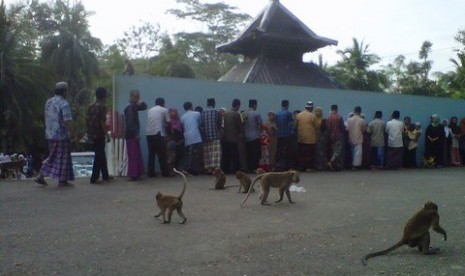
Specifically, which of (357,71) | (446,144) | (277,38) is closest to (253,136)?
(277,38)

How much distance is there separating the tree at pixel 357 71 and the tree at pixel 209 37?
9.32 m

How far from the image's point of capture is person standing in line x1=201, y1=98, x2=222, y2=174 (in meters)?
12.0

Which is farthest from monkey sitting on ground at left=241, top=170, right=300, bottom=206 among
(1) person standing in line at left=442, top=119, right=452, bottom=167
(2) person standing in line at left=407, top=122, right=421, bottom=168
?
(1) person standing in line at left=442, top=119, right=452, bottom=167

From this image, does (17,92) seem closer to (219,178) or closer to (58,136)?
(58,136)

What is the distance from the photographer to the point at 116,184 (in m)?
10.3

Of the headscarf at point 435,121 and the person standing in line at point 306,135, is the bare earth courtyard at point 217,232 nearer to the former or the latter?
the person standing in line at point 306,135

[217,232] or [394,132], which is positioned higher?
[394,132]

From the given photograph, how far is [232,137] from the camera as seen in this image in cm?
1238

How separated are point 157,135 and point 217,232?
5643 mm

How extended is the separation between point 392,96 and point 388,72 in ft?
102

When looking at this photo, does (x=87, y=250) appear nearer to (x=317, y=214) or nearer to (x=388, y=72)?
(x=317, y=214)

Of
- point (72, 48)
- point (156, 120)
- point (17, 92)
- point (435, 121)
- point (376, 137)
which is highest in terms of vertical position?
point (72, 48)

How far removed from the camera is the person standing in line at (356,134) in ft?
46.6

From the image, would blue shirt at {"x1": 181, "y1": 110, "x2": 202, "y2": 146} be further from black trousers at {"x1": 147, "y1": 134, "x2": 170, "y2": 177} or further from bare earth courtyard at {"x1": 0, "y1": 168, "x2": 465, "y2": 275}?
bare earth courtyard at {"x1": 0, "y1": 168, "x2": 465, "y2": 275}
